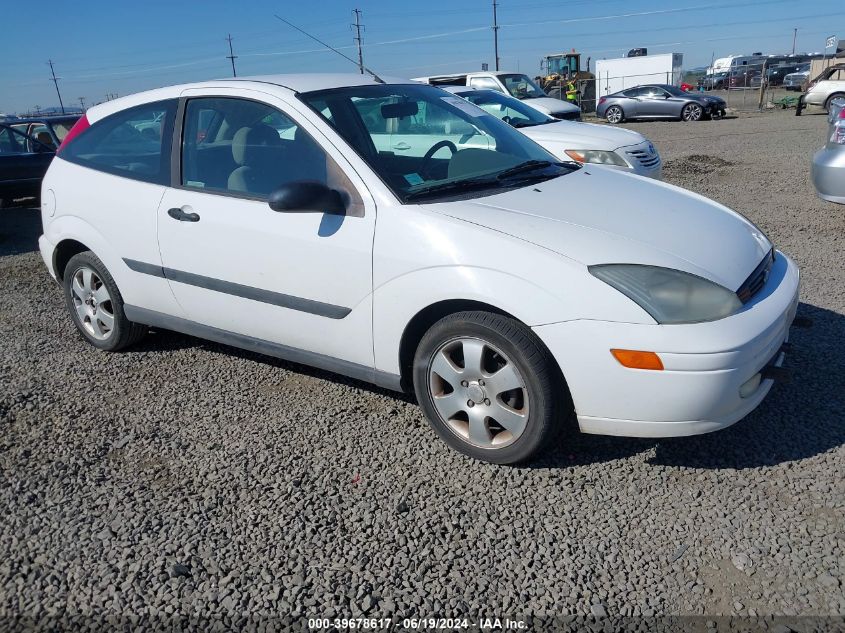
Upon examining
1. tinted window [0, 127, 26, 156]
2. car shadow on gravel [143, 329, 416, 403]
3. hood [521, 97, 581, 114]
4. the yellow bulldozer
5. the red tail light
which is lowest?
the yellow bulldozer

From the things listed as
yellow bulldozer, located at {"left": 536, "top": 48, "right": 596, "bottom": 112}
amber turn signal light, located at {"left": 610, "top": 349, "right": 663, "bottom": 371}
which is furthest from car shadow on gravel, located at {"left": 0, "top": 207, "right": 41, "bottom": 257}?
yellow bulldozer, located at {"left": 536, "top": 48, "right": 596, "bottom": 112}

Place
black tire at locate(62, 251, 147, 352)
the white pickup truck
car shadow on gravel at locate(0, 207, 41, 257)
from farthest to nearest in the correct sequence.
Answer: the white pickup truck < car shadow on gravel at locate(0, 207, 41, 257) < black tire at locate(62, 251, 147, 352)

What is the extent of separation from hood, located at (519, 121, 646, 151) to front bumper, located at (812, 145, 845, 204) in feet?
6.15

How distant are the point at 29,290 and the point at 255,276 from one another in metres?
3.99

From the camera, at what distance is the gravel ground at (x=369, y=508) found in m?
2.49

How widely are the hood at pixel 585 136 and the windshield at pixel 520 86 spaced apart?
8771 mm

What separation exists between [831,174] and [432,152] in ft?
15.6

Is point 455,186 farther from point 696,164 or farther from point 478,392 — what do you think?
point 696,164

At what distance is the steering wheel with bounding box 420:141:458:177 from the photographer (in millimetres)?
3593

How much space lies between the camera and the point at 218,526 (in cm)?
291

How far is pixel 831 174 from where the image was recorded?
673 cm

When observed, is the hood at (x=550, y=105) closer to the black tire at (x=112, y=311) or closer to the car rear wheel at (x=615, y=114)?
the car rear wheel at (x=615, y=114)

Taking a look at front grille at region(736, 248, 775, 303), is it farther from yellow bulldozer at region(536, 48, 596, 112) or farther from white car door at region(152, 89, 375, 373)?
yellow bulldozer at region(536, 48, 596, 112)

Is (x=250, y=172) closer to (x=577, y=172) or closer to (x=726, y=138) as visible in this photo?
(x=577, y=172)
